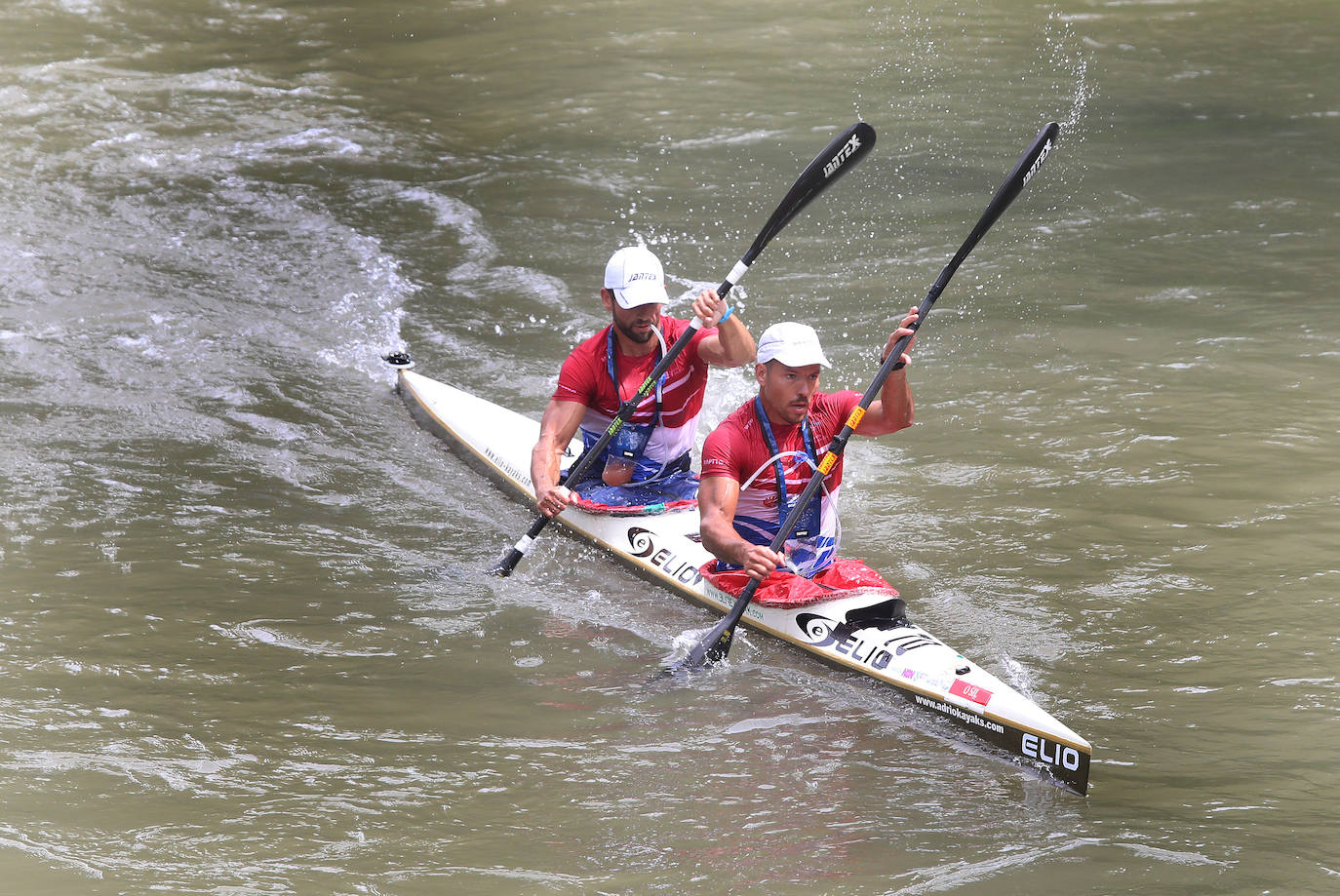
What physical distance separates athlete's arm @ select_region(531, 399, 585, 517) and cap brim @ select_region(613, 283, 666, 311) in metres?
0.60

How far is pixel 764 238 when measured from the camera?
670 centimetres

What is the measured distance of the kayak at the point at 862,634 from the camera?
4660 mm

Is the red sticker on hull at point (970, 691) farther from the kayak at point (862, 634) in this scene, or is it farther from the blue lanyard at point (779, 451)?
the blue lanyard at point (779, 451)

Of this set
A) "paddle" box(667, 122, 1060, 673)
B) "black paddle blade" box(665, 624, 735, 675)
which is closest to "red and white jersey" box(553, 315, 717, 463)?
"paddle" box(667, 122, 1060, 673)

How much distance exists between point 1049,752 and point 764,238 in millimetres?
3094

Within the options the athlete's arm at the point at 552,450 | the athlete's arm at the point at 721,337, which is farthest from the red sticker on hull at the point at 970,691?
the athlete's arm at the point at 552,450

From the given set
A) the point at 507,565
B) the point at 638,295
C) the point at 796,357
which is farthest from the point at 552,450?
the point at 796,357

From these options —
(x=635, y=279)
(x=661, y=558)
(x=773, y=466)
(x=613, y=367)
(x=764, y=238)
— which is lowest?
(x=661, y=558)

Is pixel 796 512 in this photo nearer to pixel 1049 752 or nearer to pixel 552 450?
pixel 1049 752

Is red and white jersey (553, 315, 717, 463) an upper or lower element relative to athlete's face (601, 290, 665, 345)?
lower

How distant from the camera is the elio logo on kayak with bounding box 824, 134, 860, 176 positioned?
21.5ft

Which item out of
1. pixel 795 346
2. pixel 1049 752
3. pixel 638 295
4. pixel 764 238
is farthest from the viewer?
pixel 764 238

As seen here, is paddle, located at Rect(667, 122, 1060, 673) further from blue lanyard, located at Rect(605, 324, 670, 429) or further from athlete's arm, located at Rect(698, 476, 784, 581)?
blue lanyard, located at Rect(605, 324, 670, 429)

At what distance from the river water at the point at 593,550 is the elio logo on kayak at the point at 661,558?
0.52 feet
